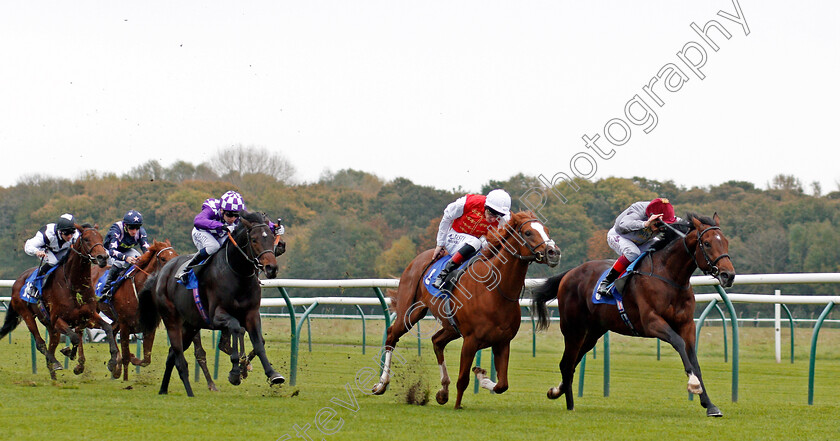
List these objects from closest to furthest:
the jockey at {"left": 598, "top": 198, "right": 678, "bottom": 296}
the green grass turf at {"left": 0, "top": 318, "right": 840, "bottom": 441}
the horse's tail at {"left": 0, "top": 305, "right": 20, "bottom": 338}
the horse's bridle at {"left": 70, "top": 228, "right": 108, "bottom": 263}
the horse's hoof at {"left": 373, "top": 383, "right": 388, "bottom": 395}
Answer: the green grass turf at {"left": 0, "top": 318, "right": 840, "bottom": 441} < the jockey at {"left": 598, "top": 198, "right": 678, "bottom": 296} < the horse's hoof at {"left": 373, "top": 383, "right": 388, "bottom": 395} < the horse's bridle at {"left": 70, "top": 228, "right": 108, "bottom": 263} < the horse's tail at {"left": 0, "top": 305, "right": 20, "bottom": 338}

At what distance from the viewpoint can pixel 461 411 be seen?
7.27 metres

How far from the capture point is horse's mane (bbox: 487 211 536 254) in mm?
7250

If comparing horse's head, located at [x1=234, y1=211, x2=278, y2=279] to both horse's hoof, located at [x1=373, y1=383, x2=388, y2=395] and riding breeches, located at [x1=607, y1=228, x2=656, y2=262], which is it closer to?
horse's hoof, located at [x1=373, y1=383, x2=388, y2=395]

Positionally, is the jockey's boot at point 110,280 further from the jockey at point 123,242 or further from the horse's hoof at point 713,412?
the horse's hoof at point 713,412

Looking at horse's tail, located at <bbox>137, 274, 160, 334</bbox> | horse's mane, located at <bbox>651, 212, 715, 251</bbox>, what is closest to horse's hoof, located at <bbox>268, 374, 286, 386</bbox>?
horse's tail, located at <bbox>137, 274, 160, 334</bbox>

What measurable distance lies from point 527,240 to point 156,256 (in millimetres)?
5422

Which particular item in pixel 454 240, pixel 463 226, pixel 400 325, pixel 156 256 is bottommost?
pixel 400 325

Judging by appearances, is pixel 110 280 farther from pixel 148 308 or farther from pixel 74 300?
pixel 148 308

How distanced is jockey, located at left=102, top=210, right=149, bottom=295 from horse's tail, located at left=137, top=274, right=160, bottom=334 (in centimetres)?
190

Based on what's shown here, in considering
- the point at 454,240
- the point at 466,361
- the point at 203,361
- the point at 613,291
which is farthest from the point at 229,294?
the point at 613,291

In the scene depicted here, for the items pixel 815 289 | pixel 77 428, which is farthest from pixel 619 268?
pixel 815 289

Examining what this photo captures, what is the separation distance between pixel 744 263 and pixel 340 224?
54.7 feet

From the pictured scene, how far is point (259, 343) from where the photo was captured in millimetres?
8031

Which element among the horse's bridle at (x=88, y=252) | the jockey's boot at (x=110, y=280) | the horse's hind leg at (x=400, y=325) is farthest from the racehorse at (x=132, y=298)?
the horse's hind leg at (x=400, y=325)
